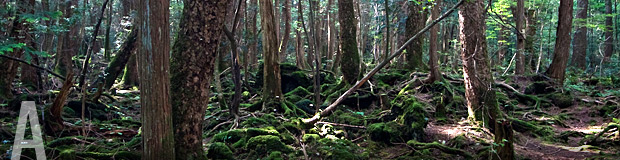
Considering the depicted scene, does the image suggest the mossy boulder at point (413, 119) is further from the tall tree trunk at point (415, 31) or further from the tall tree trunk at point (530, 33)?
the tall tree trunk at point (530, 33)

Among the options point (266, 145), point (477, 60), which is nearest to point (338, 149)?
point (266, 145)

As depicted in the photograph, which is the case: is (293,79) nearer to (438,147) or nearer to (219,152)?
(438,147)

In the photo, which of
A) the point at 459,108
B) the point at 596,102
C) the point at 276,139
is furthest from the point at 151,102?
the point at 596,102

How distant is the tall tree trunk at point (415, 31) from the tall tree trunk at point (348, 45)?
71.8 inches

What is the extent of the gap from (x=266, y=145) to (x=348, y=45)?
232 inches

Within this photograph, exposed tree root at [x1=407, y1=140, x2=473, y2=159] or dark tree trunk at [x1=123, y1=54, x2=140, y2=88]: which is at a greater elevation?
dark tree trunk at [x1=123, y1=54, x2=140, y2=88]

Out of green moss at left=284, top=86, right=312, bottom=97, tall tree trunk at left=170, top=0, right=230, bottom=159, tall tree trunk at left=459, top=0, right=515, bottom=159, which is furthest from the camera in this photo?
green moss at left=284, top=86, right=312, bottom=97

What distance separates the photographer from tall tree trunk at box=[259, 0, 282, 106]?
9781 mm

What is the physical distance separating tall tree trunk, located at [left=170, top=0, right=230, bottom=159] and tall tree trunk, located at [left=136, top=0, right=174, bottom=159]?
630 millimetres

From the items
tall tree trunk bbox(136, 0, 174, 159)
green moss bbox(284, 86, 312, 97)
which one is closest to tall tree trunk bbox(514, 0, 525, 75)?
green moss bbox(284, 86, 312, 97)

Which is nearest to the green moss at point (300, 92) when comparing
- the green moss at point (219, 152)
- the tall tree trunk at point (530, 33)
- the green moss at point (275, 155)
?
the green moss at point (275, 155)

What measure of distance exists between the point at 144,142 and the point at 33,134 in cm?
331

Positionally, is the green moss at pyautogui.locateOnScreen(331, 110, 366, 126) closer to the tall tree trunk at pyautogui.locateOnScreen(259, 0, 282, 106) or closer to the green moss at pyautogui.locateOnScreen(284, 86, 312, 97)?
the tall tree trunk at pyautogui.locateOnScreen(259, 0, 282, 106)

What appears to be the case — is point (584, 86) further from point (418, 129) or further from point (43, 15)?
point (43, 15)
